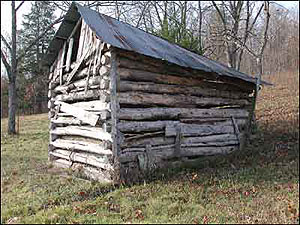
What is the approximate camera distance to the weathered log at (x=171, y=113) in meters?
7.23

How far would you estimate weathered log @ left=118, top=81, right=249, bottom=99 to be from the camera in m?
7.28

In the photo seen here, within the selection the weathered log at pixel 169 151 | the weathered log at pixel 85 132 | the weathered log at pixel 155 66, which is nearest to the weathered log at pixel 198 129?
the weathered log at pixel 169 151

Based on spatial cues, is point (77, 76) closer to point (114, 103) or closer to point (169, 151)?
point (114, 103)

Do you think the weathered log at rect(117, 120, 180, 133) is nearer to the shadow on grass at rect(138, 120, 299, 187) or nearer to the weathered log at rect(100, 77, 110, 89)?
the weathered log at rect(100, 77, 110, 89)

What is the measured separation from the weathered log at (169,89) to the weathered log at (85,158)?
5.37 ft

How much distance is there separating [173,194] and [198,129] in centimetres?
321

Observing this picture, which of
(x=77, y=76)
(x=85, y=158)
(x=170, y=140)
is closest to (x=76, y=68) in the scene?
(x=77, y=76)

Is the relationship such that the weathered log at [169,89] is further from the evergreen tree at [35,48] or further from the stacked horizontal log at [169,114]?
the evergreen tree at [35,48]

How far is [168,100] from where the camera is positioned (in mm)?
8016

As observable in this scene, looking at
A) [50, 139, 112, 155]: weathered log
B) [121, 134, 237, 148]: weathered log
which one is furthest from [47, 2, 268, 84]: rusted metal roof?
[50, 139, 112, 155]: weathered log

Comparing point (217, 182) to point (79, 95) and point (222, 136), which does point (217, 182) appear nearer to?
point (222, 136)

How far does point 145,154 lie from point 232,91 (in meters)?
4.03

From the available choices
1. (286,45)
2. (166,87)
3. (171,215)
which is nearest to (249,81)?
(166,87)

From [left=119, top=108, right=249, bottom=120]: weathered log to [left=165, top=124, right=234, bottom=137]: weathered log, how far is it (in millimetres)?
269
